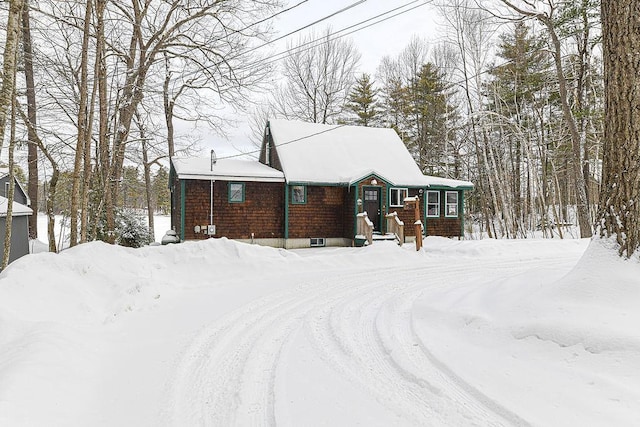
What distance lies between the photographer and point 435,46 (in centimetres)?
2683

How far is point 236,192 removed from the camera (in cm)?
1485

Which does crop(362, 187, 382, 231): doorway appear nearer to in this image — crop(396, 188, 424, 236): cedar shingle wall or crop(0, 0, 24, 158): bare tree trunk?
crop(396, 188, 424, 236): cedar shingle wall

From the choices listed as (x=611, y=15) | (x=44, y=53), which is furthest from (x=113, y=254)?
(x=611, y=15)

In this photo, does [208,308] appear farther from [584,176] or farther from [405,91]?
[405,91]

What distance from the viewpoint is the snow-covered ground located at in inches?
101

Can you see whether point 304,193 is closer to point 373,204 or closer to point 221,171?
point 373,204

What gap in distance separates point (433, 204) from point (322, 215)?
5404 mm

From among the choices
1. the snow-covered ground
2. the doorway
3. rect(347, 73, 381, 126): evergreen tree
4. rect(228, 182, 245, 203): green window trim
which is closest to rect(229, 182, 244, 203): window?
rect(228, 182, 245, 203): green window trim

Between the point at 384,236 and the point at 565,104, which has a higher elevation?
the point at 565,104

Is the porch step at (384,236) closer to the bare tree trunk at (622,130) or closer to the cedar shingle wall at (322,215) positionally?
the cedar shingle wall at (322,215)

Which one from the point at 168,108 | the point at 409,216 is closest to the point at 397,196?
the point at 409,216

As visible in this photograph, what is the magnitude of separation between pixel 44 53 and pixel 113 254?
24.1ft

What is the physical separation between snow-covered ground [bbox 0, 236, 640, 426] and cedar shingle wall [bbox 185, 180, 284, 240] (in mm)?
7528

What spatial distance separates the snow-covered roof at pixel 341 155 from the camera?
15852mm
